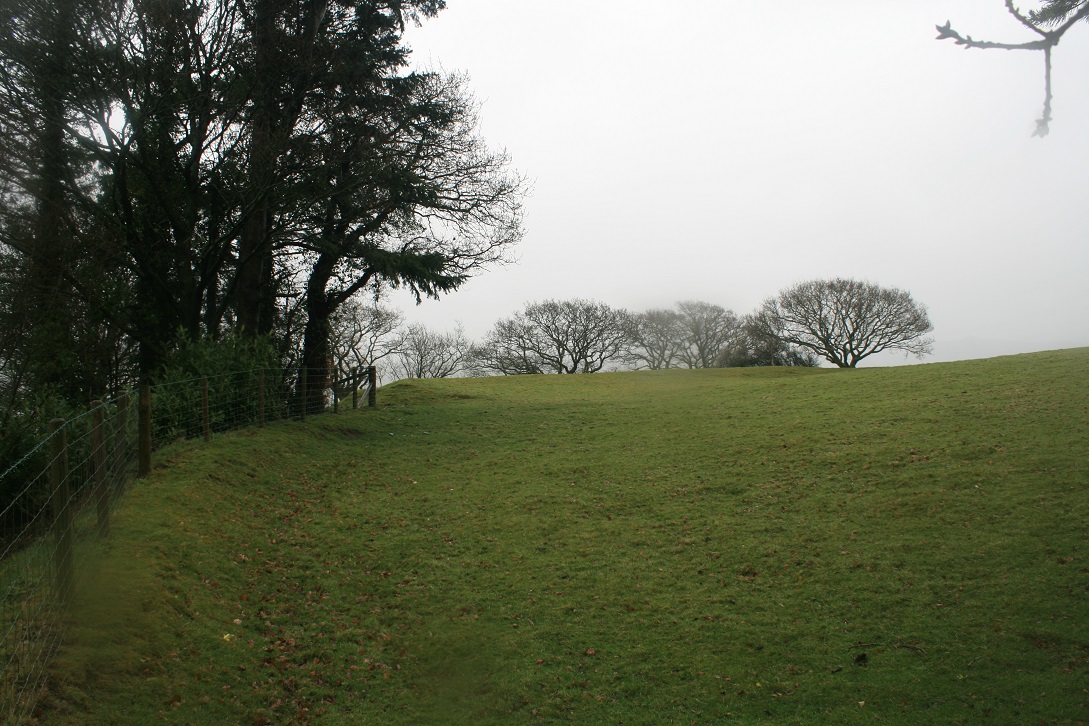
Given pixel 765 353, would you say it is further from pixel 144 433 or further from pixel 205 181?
pixel 144 433

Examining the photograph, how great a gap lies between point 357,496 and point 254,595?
164 inches

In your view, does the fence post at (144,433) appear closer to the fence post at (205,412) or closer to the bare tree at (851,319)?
the fence post at (205,412)

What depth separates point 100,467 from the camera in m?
7.05

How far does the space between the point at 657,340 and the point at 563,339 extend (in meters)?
7.20

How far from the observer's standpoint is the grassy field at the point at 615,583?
5.81 metres

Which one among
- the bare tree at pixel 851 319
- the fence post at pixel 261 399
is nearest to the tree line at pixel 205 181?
the fence post at pixel 261 399

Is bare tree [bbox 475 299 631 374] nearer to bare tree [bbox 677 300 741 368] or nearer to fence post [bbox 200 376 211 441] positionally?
bare tree [bbox 677 300 741 368]

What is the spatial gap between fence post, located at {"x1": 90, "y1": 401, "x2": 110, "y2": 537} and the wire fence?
0.01 meters

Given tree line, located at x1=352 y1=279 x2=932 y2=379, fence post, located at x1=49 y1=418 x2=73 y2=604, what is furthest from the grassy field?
tree line, located at x1=352 y1=279 x2=932 y2=379

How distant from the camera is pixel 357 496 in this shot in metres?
11.8

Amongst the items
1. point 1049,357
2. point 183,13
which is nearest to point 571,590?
point 183,13

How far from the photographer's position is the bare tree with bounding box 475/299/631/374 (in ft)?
181

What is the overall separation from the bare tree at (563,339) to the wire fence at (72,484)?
3897cm

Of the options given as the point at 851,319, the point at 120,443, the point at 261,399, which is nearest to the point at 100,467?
the point at 120,443
